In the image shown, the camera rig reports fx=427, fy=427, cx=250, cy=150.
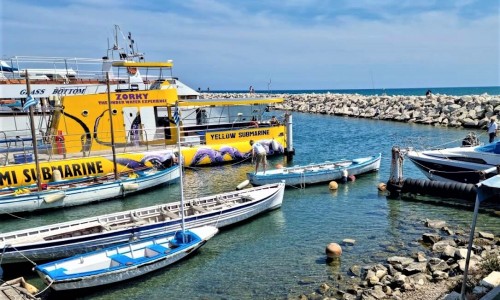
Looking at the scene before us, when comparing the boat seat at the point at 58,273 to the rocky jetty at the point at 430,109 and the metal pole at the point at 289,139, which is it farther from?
the rocky jetty at the point at 430,109

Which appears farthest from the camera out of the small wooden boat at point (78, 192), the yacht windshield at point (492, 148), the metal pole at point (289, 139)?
the metal pole at point (289, 139)

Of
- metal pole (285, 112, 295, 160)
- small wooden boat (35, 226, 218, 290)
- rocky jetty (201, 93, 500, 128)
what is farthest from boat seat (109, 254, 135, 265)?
rocky jetty (201, 93, 500, 128)

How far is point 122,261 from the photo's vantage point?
39.7 feet

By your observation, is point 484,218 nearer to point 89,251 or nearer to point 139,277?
point 139,277

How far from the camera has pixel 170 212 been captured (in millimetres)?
15789

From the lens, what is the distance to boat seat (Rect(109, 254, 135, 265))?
1199 centimetres

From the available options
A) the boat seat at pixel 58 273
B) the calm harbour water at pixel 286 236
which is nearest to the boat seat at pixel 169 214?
the calm harbour water at pixel 286 236

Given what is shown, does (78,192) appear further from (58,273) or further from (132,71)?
(132,71)

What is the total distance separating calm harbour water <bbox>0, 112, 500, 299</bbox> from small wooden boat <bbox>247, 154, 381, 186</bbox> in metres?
0.51

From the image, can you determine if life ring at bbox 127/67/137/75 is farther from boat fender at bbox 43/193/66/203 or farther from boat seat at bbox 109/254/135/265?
boat seat at bbox 109/254/135/265

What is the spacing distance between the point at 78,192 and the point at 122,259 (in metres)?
8.50

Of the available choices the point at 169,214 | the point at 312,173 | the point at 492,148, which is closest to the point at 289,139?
the point at 312,173

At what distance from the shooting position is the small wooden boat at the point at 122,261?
11102 mm

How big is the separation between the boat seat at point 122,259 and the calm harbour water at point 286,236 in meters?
0.61
